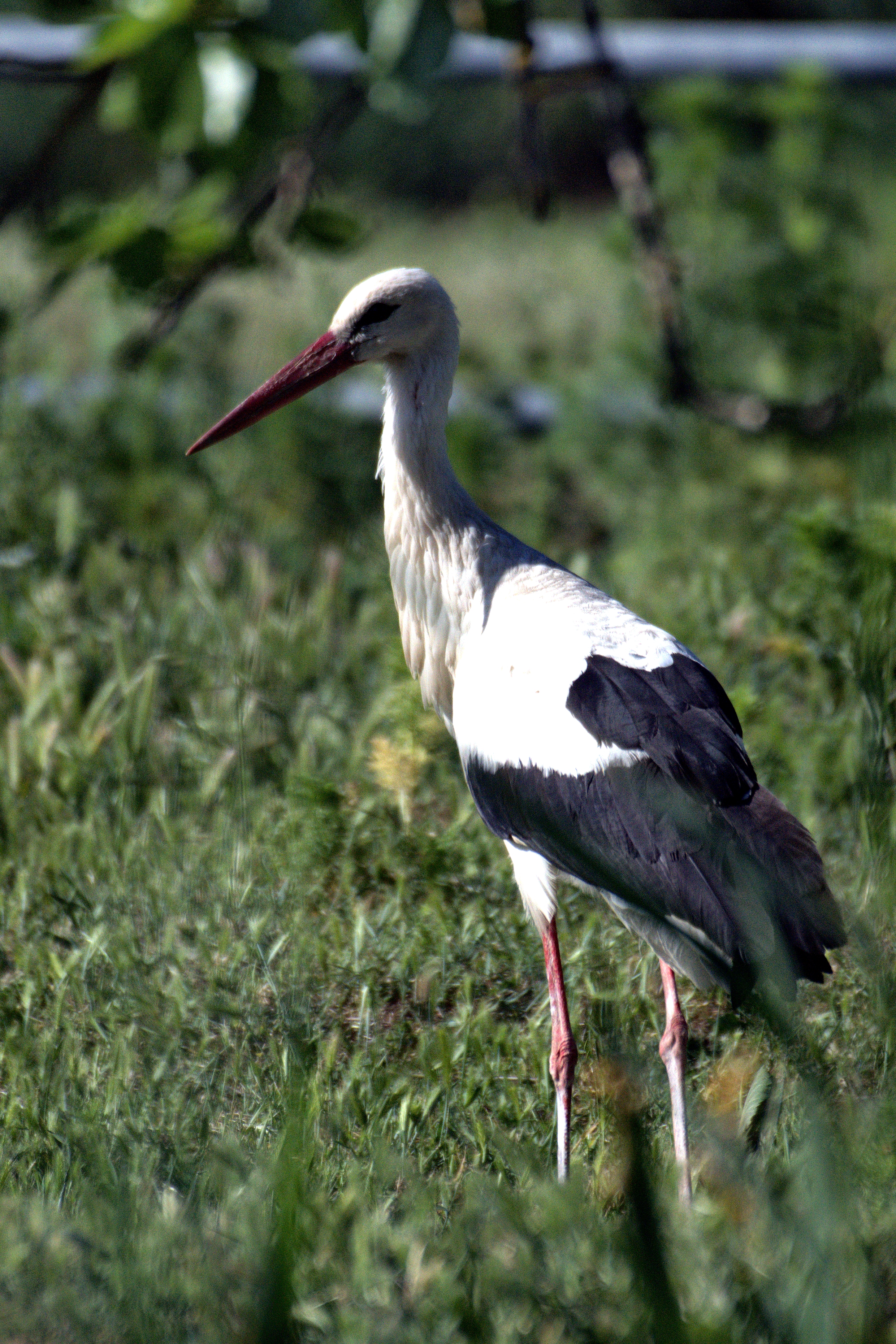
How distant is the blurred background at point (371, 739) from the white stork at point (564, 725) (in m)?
0.16

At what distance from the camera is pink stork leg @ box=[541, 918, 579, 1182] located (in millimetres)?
2271

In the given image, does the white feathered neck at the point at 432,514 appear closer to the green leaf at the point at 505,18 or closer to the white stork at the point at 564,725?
the white stork at the point at 564,725

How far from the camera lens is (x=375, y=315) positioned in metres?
2.70

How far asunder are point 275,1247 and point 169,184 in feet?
13.6

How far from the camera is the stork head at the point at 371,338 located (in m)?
2.68

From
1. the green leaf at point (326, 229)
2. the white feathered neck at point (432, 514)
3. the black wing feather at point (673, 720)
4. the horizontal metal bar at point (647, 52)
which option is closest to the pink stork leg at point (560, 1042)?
the black wing feather at point (673, 720)

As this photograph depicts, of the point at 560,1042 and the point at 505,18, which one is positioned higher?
the point at 505,18

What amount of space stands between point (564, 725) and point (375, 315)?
907 millimetres

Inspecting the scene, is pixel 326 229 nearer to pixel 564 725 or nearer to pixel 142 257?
pixel 142 257

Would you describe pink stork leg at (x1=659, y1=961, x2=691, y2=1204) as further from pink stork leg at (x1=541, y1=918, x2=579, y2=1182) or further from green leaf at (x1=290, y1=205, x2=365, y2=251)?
green leaf at (x1=290, y1=205, x2=365, y2=251)

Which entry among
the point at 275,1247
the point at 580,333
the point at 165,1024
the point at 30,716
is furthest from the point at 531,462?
the point at 275,1247

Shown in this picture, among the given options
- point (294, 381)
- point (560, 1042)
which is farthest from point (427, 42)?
point (560, 1042)

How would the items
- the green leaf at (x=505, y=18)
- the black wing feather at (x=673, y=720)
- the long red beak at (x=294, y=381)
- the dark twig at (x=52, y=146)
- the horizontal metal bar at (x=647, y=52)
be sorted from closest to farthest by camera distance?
the black wing feather at (x=673, y=720), the green leaf at (x=505, y=18), the dark twig at (x=52, y=146), the long red beak at (x=294, y=381), the horizontal metal bar at (x=647, y=52)

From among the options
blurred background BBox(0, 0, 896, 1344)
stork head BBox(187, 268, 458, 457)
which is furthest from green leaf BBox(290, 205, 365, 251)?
stork head BBox(187, 268, 458, 457)
